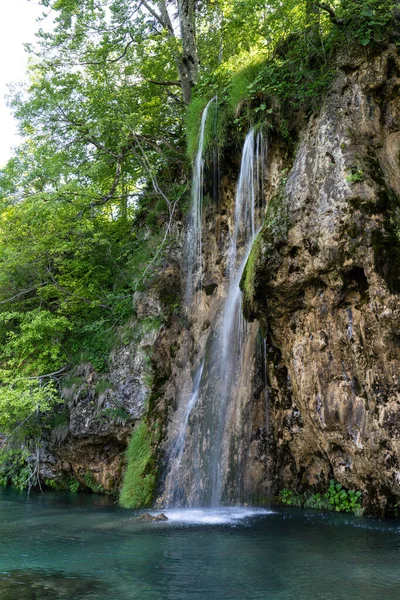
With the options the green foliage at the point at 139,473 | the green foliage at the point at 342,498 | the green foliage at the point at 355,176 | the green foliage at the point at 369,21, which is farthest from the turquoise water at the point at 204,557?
the green foliage at the point at 369,21

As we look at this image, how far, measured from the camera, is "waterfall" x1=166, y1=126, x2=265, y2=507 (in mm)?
10461

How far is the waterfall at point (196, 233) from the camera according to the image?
12.8 meters

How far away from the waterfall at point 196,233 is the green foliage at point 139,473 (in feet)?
11.2

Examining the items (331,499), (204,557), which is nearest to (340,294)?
(331,499)

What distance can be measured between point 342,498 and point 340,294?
3.54 metres

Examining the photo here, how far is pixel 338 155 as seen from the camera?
31.5 ft

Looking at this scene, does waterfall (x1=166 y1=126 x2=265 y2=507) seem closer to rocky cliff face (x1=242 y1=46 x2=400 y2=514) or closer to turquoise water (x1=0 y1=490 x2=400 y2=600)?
rocky cliff face (x1=242 y1=46 x2=400 y2=514)

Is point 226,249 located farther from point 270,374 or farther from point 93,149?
point 93,149

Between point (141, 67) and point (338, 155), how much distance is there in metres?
9.27

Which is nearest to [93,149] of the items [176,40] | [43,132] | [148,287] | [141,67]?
[43,132]

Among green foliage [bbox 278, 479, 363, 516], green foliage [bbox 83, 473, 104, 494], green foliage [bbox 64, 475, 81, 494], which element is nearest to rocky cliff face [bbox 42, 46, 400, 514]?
green foliage [bbox 278, 479, 363, 516]

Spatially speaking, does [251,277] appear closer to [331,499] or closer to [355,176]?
[355,176]

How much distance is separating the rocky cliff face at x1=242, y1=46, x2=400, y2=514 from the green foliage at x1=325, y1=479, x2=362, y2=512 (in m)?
0.20

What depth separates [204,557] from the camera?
6402 millimetres
